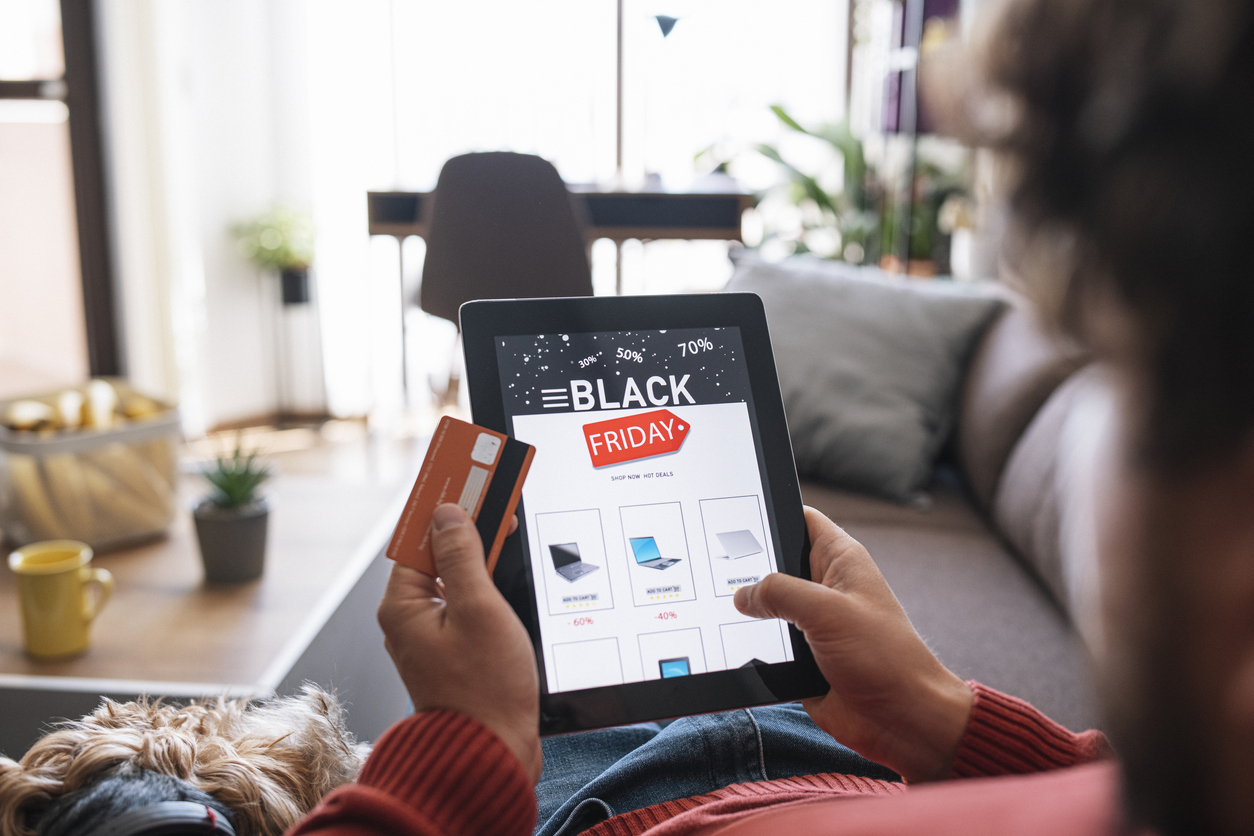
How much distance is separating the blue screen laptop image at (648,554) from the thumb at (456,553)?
0.11 m

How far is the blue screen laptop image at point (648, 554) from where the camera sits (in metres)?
0.58

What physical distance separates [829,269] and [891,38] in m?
2.41

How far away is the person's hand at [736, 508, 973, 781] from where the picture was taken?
55 centimetres

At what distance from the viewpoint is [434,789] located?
0.44 metres

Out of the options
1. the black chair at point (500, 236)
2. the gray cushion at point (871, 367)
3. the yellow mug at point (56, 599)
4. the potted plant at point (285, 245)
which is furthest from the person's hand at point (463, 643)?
the potted plant at point (285, 245)

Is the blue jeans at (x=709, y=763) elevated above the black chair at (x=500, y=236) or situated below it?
below

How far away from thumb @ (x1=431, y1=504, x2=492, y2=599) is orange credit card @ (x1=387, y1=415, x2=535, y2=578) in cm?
1

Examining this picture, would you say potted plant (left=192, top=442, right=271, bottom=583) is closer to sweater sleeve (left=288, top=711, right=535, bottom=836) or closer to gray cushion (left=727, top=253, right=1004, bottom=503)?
gray cushion (left=727, top=253, right=1004, bottom=503)

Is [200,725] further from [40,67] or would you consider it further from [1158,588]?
[40,67]

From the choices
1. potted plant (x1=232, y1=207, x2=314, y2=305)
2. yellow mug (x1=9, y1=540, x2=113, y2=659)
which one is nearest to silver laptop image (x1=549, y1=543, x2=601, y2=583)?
yellow mug (x1=9, y1=540, x2=113, y2=659)

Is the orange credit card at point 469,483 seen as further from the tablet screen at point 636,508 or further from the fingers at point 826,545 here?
the fingers at point 826,545

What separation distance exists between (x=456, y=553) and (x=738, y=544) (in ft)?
0.63

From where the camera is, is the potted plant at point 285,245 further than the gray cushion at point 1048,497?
Yes

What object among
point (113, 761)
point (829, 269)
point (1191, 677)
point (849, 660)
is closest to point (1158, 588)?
point (1191, 677)
